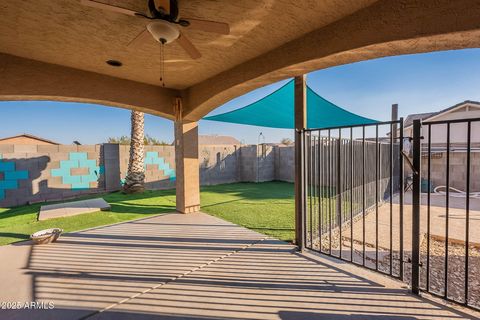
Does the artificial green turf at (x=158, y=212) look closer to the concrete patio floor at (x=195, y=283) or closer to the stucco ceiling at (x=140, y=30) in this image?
the concrete patio floor at (x=195, y=283)

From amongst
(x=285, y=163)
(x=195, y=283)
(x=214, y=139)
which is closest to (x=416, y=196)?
(x=195, y=283)

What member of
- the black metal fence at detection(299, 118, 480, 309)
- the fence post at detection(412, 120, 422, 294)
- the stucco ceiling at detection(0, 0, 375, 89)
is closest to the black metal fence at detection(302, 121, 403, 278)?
the black metal fence at detection(299, 118, 480, 309)

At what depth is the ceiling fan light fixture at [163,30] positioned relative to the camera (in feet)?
6.81

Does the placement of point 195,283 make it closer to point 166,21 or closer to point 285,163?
point 166,21

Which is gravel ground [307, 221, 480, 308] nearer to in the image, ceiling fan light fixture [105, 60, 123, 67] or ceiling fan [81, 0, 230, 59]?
ceiling fan [81, 0, 230, 59]

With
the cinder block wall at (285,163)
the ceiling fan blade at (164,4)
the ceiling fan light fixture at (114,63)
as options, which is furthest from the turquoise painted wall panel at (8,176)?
the cinder block wall at (285,163)

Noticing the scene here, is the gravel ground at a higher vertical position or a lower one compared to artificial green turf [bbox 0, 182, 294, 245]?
lower

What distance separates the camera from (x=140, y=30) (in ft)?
8.73

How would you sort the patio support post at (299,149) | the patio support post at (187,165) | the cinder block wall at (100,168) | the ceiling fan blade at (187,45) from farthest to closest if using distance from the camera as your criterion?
1. the cinder block wall at (100,168)
2. the patio support post at (187,165)
3. the patio support post at (299,149)
4. the ceiling fan blade at (187,45)

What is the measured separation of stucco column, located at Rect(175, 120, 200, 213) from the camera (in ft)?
18.0

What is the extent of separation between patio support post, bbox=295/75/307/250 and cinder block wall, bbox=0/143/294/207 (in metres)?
7.25

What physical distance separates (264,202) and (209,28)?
5102mm

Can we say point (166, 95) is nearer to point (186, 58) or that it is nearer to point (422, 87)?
point (186, 58)

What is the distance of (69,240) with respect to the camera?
3.82 metres
